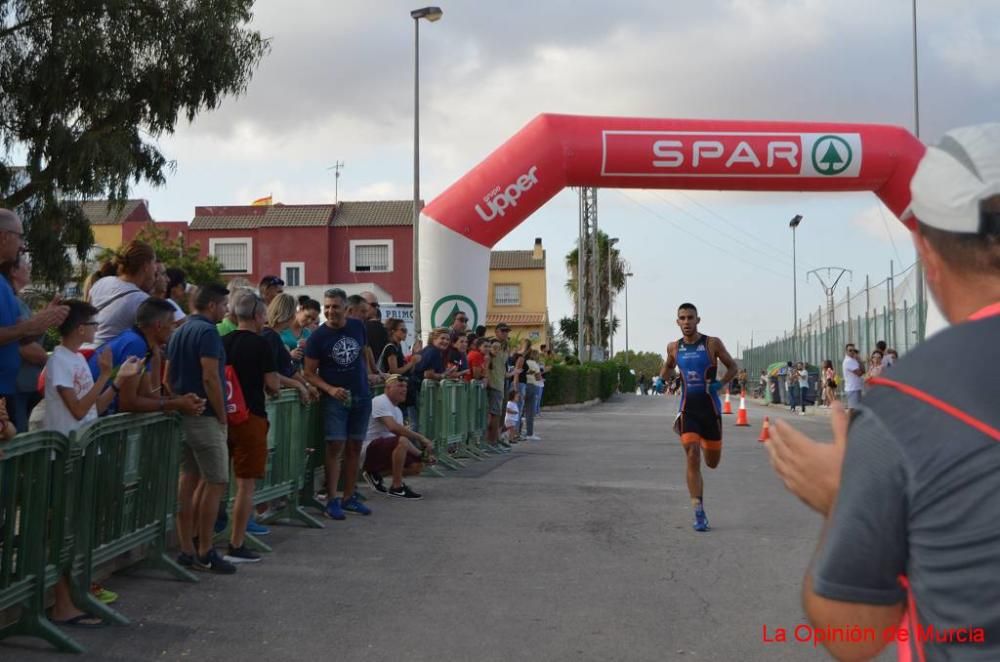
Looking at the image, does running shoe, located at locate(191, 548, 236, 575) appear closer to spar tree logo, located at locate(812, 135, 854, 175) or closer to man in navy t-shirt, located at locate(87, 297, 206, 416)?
man in navy t-shirt, located at locate(87, 297, 206, 416)

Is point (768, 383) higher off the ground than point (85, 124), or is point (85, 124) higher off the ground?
point (85, 124)

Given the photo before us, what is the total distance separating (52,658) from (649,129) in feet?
46.2

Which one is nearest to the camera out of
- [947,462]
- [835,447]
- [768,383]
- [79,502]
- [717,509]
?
[947,462]

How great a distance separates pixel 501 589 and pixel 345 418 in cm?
348

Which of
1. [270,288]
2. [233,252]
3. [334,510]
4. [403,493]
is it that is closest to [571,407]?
[233,252]

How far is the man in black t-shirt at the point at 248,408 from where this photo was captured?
7633 millimetres

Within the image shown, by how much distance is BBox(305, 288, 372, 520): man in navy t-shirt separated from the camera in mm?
9836

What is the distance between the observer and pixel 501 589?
273 inches

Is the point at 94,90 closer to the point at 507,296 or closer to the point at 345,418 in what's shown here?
the point at 345,418

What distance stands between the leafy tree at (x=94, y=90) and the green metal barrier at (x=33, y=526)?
17.4 meters

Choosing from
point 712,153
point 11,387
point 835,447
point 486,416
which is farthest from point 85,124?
point 835,447

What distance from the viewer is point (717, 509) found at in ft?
35.5

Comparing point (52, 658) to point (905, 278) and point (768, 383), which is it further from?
point (768, 383)

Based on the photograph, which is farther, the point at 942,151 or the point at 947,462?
the point at 942,151
